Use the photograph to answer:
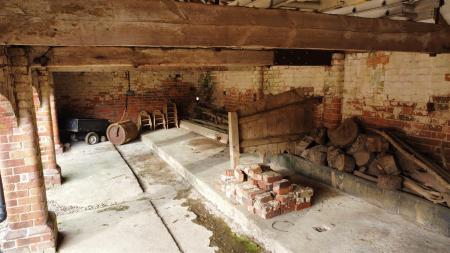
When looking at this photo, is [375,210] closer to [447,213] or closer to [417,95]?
[447,213]

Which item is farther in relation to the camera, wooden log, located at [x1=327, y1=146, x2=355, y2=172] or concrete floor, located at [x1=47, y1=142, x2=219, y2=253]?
wooden log, located at [x1=327, y1=146, x2=355, y2=172]

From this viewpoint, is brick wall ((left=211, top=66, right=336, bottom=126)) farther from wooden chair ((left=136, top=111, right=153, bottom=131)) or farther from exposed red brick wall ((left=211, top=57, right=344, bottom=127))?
wooden chair ((left=136, top=111, right=153, bottom=131))

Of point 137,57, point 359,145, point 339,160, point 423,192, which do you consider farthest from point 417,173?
point 137,57

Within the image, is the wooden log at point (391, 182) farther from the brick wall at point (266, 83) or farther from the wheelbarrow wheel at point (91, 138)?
the wheelbarrow wheel at point (91, 138)

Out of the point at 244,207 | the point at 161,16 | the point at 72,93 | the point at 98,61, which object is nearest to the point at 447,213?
the point at 244,207

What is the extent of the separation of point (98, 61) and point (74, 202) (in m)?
2.47

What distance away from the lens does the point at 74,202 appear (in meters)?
4.61

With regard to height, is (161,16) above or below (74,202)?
above

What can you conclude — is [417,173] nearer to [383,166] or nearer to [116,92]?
[383,166]

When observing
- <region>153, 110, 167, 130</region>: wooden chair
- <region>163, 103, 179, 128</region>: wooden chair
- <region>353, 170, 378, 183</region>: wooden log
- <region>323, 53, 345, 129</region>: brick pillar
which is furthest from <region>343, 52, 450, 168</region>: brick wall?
<region>153, 110, 167, 130</region>: wooden chair

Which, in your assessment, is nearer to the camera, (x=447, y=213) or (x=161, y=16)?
(x=161, y=16)

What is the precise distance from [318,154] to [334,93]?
1.20 metres

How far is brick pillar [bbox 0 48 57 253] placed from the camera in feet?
10.0

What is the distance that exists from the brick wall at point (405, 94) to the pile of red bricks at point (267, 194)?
63.2 inches
